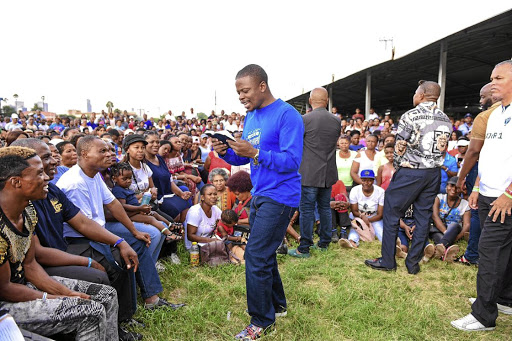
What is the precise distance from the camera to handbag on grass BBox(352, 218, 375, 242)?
5270mm

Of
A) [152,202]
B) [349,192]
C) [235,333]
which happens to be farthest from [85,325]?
[349,192]

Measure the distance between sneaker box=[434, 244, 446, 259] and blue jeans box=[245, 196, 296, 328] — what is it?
271 cm

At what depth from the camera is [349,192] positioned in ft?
19.8

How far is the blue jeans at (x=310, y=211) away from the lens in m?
4.48

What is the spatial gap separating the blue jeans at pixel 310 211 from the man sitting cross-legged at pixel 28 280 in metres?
2.74

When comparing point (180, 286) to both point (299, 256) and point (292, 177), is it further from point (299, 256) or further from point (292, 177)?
point (292, 177)

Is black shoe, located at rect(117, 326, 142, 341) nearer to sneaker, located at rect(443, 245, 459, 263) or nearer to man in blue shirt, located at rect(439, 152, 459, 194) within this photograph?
sneaker, located at rect(443, 245, 459, 263)

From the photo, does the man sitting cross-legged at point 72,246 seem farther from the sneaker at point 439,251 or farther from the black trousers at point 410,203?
the sneaker at point 439,251

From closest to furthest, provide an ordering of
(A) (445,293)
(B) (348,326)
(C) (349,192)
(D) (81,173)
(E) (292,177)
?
1. (E) (292,177)
2. (B) (348,326)
3. (D) (81,173)
4. (A) (445,293)
5. (C) (349,192)

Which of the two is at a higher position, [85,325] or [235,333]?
[85,325]

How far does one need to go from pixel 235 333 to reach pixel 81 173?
1.94 metres

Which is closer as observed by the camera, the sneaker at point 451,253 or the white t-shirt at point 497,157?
the white t-shirt at point 497,157

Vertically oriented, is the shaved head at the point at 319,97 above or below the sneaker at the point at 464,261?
above

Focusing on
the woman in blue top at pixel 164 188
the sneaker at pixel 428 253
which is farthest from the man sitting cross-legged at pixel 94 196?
the sneaker at pixel 428 253
